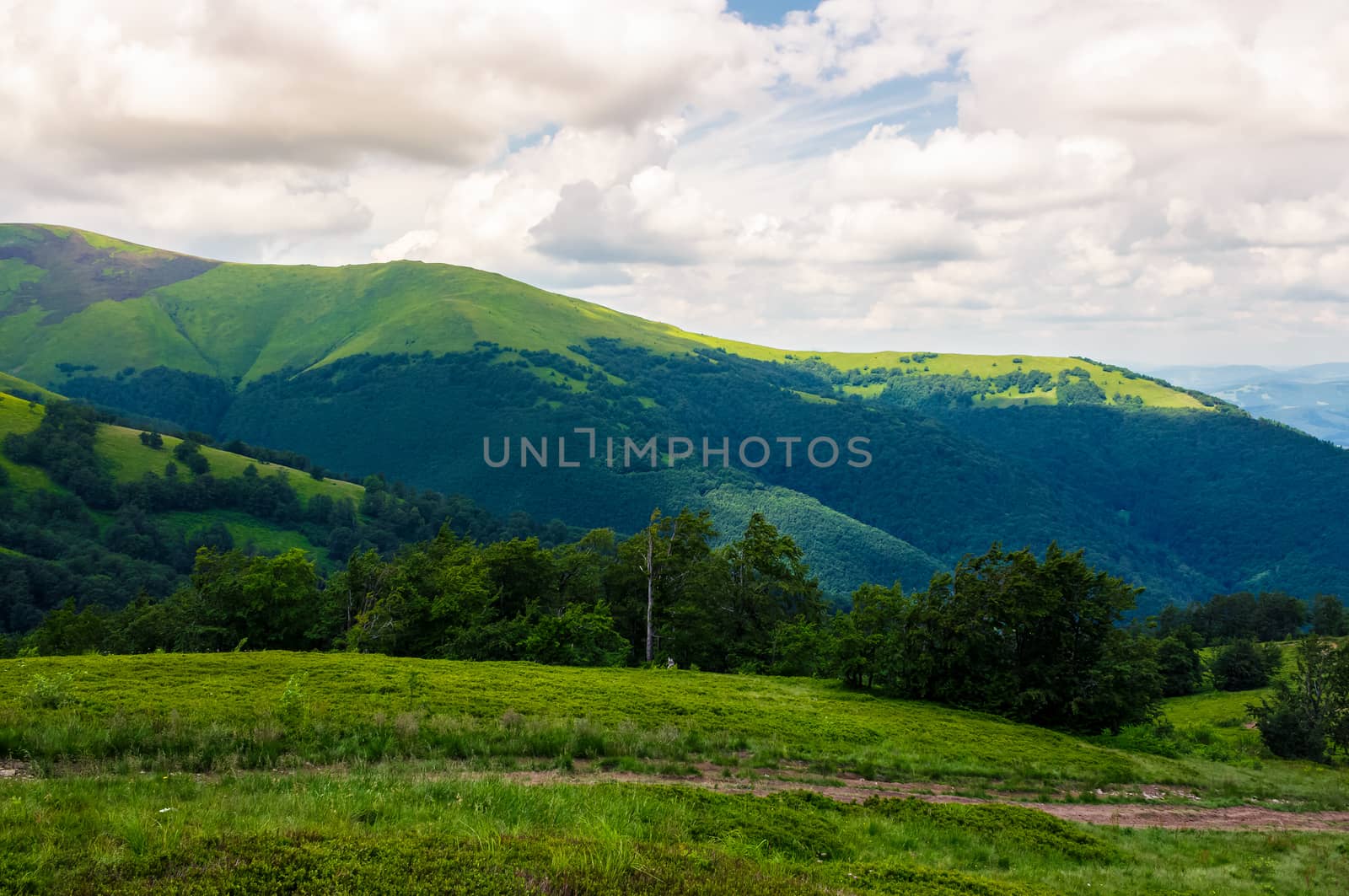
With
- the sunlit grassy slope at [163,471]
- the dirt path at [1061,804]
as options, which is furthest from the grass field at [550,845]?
the sunlit grassy slope at [163,471]

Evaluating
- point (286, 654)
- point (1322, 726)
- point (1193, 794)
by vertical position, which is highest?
point (286, 654)

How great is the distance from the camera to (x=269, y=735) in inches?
635

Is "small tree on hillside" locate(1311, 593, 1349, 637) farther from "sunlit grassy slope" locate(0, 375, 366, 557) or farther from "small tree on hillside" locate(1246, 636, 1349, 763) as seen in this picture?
"sunlit grassy slope" locate(0, 375, 366, 557)

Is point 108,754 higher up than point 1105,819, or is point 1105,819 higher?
point 108,754

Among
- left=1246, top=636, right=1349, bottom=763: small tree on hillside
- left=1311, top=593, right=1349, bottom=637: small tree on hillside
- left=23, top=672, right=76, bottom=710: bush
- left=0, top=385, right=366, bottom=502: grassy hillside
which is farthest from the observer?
left=0, top=385, right=366, bottom=502: grassy hillside

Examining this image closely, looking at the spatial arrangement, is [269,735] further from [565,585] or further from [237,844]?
[565,585]

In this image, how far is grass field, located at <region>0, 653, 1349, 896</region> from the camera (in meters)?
8.40

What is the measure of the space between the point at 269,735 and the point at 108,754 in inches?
112

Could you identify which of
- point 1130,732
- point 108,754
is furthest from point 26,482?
point 1130,732

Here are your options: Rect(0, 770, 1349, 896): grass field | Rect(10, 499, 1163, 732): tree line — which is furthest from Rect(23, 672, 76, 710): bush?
Answer: Rect(10, 499, 1163, 732): tree line

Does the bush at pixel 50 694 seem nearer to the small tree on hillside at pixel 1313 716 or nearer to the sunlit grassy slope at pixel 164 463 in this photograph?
the small tree on hillside at pixel 1313 716

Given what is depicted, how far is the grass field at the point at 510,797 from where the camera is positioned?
27.6ft

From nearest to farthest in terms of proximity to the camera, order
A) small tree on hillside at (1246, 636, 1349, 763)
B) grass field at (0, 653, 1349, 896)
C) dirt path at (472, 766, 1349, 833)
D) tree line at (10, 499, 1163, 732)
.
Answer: grass field at (0, 653, 1349, 896)
dirt path at (472, 766, 1349, 833)
tree line at (10, 499, 1163, 732)
small tree on hillside at (1246, 636, 1349, 763)

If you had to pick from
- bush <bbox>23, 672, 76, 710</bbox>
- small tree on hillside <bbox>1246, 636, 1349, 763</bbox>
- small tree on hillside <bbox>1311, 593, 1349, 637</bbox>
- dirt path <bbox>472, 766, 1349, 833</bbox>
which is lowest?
small tree on hillside <bbox>1311, 593, 1349, 637</bbox>
